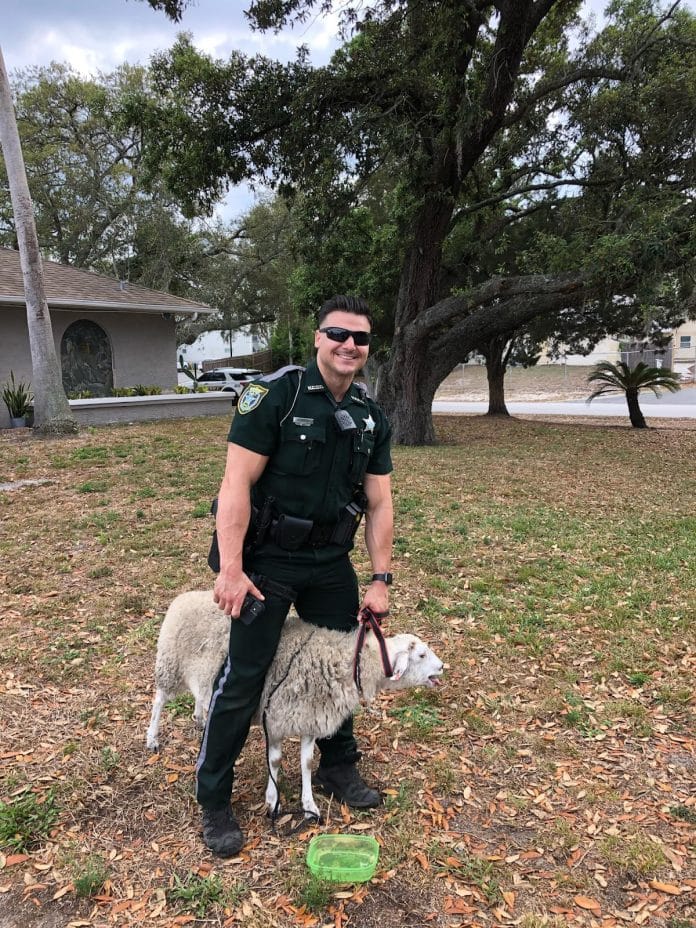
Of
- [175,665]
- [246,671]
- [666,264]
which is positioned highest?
[666,264]

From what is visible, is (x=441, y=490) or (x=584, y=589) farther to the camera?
(x=441, y=490)

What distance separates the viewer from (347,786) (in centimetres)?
295

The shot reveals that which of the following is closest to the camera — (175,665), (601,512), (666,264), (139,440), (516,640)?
(175,665)

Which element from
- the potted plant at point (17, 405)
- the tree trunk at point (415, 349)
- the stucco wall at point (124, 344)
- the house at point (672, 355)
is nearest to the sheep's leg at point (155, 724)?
the tree trunk at point (415, 349)

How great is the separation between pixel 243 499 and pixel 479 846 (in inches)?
74.0

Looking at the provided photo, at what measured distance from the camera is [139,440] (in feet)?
43.5

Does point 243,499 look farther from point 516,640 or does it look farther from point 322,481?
point 516,640

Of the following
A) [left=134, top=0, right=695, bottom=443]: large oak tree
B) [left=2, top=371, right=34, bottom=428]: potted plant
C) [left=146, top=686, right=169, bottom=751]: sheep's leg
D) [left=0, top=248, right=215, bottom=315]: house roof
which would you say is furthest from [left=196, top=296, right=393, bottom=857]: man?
[left=0, top=248, right=215, bottom=315]: house roof

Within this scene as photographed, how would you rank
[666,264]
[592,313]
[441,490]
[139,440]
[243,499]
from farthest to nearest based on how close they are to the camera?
[592,313], [139,440], [666,264], [441,490], [243,499]

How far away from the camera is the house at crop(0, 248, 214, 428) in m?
16.6

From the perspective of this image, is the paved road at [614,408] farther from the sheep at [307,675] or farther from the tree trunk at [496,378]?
the sheep at [307,675]

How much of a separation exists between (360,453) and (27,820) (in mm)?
2296

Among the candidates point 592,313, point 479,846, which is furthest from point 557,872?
point 592,313

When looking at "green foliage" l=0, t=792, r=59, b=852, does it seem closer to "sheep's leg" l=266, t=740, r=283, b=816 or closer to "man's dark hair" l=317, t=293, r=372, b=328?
"sheep's leg" l=266, t=740, r=283, b=816
